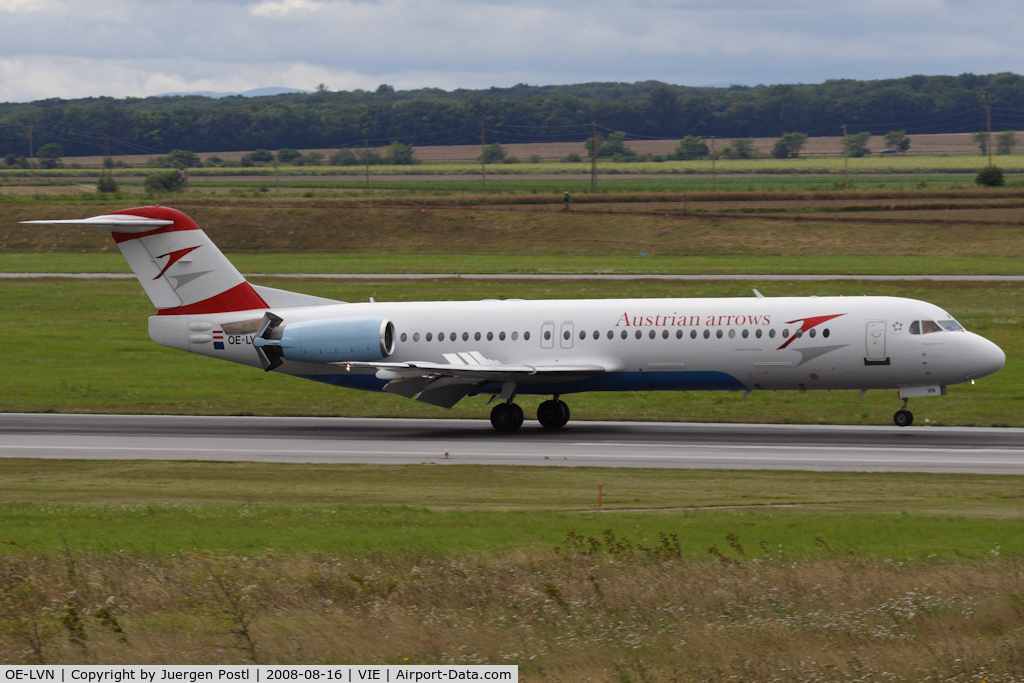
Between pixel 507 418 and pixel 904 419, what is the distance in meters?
11.2

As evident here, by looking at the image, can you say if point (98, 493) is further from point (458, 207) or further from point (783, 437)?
point (458, 207)

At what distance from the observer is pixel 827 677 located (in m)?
12.4

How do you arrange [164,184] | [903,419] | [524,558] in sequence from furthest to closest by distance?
[164,184]
[903,419]
[524,558]

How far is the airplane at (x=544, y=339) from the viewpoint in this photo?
33.2m

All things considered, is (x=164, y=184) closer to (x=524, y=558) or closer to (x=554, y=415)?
(x=554, y=415)

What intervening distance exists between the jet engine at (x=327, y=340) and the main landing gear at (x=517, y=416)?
3.88m

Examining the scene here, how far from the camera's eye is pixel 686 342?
33969mm

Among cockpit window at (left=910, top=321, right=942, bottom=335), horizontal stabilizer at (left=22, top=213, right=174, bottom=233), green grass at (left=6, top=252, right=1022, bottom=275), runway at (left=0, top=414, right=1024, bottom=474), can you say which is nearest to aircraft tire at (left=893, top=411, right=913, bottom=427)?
runway at (left=0, top=414, right=1024, bottom=474)

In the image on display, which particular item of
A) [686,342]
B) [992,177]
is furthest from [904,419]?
[992,177]

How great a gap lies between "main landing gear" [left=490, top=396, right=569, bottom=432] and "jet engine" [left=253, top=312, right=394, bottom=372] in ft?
12.7

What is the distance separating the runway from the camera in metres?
29.0

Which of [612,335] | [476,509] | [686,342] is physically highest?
[612,335]

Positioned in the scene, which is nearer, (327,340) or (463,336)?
(327,340)
